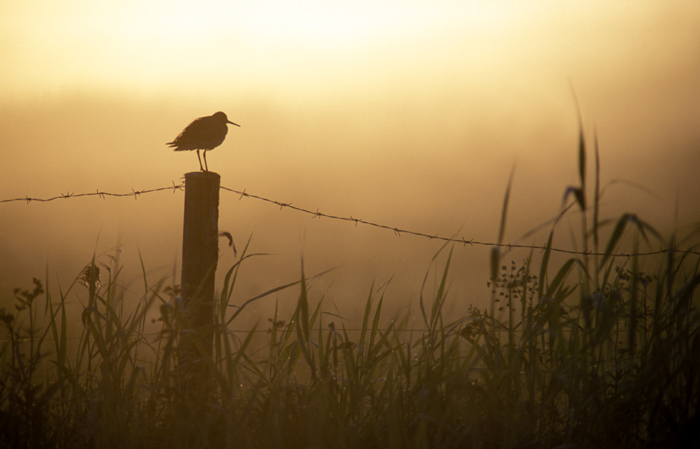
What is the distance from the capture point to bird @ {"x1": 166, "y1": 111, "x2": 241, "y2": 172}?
6.30 metres

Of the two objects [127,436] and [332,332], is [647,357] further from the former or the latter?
[127,436]

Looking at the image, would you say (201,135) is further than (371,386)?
Yes

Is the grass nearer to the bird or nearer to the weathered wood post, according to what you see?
the weathered wood post

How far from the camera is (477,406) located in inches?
115

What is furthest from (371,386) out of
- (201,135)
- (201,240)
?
(201,135)

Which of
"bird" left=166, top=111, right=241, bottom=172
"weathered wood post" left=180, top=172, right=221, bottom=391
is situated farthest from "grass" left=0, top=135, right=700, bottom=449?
"bird" left=166, top=111, right=241, bottom=172

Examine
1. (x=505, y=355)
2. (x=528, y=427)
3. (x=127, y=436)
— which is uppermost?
(x=505, y=355)

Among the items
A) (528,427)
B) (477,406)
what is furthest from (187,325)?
(528,427)

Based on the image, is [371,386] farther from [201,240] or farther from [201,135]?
[201,135]

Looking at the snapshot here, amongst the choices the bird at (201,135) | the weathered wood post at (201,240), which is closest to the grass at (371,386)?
the weathered wood post at (201,240)

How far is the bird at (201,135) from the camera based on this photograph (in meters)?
6.30

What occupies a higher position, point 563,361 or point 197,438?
point 563,361

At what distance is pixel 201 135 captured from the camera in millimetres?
6301

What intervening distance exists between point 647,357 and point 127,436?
2761 mm
